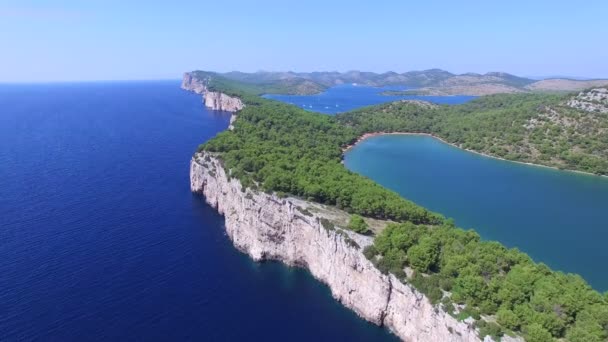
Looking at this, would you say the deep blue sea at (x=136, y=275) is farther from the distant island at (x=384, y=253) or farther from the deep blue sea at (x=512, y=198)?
the deep blue sea at (x=512, y=198)

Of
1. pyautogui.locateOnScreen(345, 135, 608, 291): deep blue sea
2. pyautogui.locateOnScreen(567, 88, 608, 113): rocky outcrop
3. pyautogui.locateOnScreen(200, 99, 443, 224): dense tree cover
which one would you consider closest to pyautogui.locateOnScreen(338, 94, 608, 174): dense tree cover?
pyautogui.locateOnScreen(567, 88, 608, 113): rocky outcrop

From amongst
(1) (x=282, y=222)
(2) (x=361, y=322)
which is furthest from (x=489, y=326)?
(1) (x=282, y=222)

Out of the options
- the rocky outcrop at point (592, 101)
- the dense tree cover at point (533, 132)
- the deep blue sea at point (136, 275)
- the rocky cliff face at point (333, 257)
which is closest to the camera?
the rocky cliff face at point (333, 257)

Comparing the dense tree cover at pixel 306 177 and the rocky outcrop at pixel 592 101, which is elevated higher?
the rocky outcrop at pixel 592 101

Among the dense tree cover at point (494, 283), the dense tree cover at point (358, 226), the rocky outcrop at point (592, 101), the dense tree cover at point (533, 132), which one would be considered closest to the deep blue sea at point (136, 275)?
the dense tree cover at point (494, 283)

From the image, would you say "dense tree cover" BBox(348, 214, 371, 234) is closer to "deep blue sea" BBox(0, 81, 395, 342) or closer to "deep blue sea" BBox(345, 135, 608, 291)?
"deep blue sea" BBox(0, 81, 395, 342)

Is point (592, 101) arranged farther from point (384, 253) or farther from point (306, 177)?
point (384, 253)

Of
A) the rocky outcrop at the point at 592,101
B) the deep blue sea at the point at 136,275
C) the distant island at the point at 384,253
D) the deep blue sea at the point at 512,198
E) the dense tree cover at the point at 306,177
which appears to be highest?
the rocky outcrop at the point at 592,101
